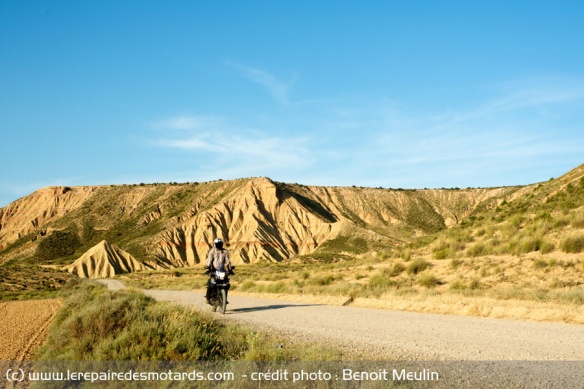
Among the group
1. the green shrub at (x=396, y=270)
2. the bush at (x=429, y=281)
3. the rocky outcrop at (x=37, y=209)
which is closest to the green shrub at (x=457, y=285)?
the bush at (x=429, y=281)

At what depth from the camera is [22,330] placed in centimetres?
1670

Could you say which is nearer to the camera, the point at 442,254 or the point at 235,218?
the point at 442,254

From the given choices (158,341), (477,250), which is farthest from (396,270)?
(158,341)

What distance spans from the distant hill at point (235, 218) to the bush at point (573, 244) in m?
65.9

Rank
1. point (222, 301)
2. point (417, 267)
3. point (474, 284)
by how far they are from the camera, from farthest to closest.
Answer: point (417, 267), point (474, 284), point (222, 301)

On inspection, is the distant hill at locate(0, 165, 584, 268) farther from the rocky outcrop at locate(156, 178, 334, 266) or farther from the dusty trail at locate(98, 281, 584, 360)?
the dusty trail at locate(98, 281, 584, 360)

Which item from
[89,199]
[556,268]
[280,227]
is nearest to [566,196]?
[556,268]

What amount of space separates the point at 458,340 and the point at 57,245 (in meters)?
109

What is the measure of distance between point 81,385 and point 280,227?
323 ft

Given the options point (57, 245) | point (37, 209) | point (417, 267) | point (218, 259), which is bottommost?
point (417, 267)

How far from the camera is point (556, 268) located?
61.9 feet

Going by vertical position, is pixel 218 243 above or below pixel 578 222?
below

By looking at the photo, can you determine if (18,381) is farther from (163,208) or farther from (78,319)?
(163,208)

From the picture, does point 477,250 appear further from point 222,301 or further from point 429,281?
point 222,301
